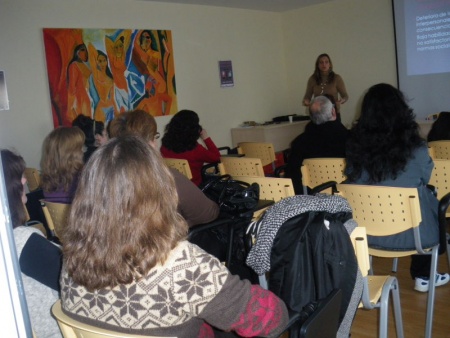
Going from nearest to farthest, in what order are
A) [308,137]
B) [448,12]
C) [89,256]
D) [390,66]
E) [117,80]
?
[89,256] < [308,137] < [117,80] < [448,12] < [390,66]

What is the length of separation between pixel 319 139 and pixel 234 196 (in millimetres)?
1252

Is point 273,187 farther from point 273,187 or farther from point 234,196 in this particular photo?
point 234,196

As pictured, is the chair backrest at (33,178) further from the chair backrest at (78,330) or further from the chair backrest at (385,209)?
the chair backrest at (78,330)

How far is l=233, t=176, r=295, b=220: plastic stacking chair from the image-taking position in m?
3.08

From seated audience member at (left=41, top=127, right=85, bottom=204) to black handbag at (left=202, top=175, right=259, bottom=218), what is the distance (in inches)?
33.1

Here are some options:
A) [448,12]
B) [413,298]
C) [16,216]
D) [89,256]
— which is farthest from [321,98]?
[448,12]

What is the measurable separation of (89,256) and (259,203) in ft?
5.60

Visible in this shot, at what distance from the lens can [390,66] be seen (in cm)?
746

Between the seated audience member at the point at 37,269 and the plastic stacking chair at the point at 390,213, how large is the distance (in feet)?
5.17

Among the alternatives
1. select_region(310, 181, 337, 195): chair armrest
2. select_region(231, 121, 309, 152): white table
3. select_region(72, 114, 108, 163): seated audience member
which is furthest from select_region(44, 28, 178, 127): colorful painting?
select_region(310, 181, 337, 195): chair armrest

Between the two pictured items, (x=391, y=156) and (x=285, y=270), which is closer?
(x=285, y=270)

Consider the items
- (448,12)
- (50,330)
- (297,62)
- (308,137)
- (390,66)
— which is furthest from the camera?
(297,62)

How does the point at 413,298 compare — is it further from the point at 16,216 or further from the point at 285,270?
the point at 16,216

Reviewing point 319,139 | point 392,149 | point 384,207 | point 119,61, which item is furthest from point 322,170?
point 119,61
